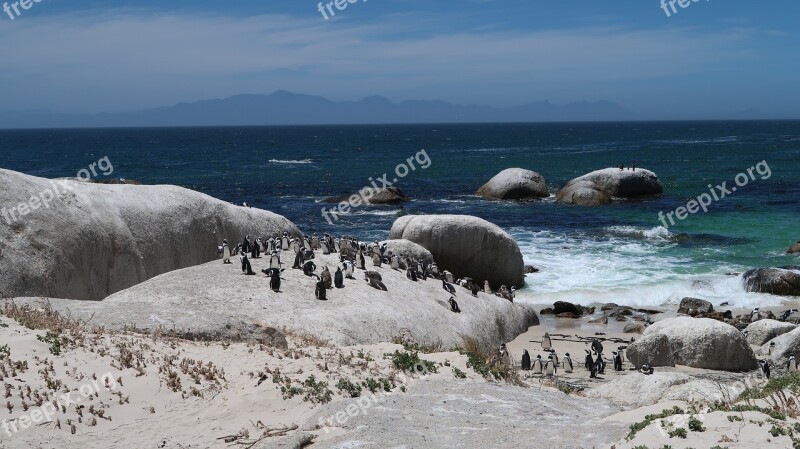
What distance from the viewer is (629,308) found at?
30.7 metres

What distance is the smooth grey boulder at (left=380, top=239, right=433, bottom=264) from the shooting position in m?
29.7

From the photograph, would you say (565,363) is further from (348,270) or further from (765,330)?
(765,330)

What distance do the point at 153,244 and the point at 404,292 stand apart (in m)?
7.58

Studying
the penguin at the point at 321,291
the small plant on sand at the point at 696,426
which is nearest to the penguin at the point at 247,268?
the penguin at the point at 321,291

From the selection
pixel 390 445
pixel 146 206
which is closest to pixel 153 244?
pixel 146 206

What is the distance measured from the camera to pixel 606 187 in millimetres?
58625

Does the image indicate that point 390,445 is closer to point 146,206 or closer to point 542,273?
point 146,206

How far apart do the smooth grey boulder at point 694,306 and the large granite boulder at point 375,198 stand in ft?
98.6

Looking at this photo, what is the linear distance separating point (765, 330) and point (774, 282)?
8.17 metres

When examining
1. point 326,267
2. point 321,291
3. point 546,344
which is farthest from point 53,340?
point 546,344

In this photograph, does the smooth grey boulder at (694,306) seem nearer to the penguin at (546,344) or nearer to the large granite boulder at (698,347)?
the large granite boulder at (698,347)

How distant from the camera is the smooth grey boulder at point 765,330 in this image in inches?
1001

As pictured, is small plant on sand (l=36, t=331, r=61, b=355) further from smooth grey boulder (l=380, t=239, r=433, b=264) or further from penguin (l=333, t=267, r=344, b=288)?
smooth grey boulder (l=380, t=239, r=433, b=264)

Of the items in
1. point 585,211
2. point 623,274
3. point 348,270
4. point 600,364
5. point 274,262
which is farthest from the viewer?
point 585,211
